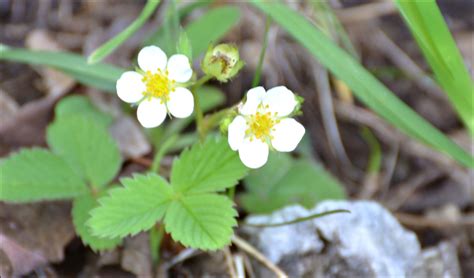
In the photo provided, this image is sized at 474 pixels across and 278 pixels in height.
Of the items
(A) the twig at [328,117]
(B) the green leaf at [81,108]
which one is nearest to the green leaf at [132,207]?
(B) the green leaf at [81,108]

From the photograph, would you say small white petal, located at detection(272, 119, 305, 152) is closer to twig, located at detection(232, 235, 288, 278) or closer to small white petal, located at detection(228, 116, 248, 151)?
small white petal, located at detection(228, 116, 248, 151)

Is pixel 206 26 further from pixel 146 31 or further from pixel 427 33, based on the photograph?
pixel 427 33

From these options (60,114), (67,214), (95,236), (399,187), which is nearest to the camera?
(95,236)

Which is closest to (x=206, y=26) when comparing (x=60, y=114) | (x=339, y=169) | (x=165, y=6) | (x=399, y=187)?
(x=165, y=6)

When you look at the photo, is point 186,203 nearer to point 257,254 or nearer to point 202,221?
point 202,221

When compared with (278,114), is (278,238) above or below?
below

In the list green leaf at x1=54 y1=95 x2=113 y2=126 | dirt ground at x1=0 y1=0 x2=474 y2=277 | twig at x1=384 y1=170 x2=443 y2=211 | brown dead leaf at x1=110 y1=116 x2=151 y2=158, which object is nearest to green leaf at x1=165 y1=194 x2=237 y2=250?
brown dead leaf at x1=110 y1=116 x2=151 y2=158
